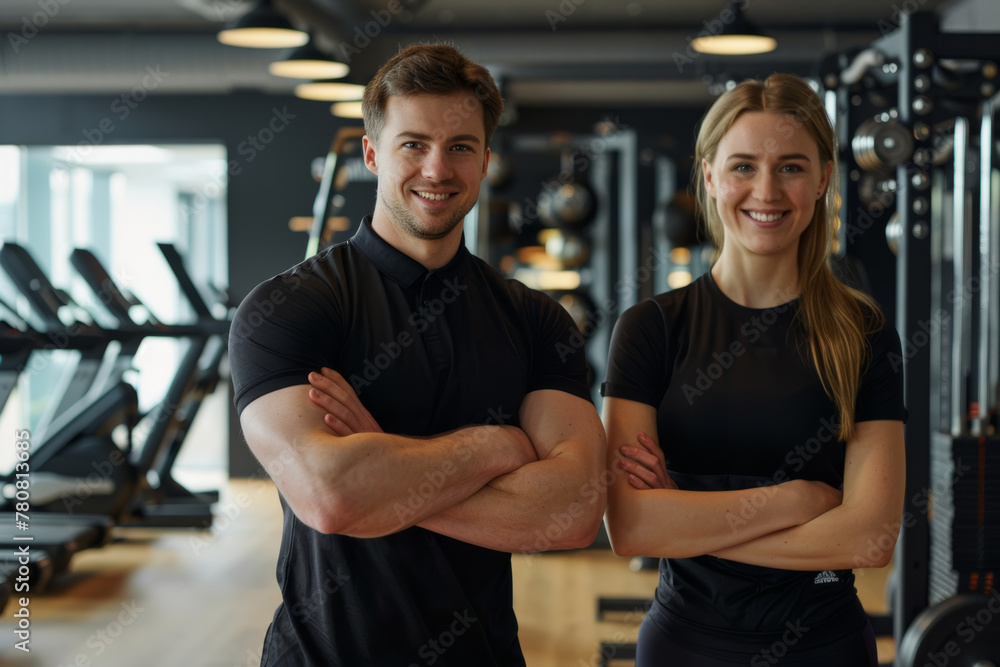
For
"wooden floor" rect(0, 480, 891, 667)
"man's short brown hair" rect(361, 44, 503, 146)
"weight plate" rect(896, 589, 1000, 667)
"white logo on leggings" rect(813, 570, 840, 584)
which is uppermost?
"man's short brown hair" rect(361, 44, 503, 146)

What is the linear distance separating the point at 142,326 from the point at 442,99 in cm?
483

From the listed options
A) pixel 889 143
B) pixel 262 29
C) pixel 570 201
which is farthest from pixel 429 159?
pixel 570 201

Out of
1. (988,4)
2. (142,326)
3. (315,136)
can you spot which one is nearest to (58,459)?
(142,326)

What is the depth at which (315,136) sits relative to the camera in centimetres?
916

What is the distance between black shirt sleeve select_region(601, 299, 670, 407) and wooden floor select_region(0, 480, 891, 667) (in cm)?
242

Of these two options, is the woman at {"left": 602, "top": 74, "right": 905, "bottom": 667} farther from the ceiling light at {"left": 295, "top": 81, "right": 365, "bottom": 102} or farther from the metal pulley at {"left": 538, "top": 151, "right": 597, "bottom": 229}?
the metal pulley at {"left": 538, "top": 151, "right": 597, "bottom": 229}

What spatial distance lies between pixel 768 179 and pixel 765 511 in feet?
1.98

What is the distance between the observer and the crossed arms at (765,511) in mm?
1670

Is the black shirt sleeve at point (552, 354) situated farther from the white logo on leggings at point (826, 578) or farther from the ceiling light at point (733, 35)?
the ceiling light at point (733, 35)

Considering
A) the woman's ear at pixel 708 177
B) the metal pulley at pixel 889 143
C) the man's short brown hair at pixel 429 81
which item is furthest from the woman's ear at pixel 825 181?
the metal pulley at pixel 889 143

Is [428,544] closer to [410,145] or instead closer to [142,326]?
[410,145]

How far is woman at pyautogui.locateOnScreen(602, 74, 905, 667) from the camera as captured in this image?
167cm

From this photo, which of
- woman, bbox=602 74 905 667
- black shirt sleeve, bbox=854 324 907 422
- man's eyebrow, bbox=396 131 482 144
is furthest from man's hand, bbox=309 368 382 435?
black shirt sleeve, bbox=854 324 907 422

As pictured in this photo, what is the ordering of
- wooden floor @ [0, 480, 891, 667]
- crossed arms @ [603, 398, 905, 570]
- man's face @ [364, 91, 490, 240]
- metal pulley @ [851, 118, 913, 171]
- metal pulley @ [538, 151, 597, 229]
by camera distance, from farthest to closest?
metal pulley @ [538, 151, 597, 229]
wooden floor @ [0, 480, 891, 667]
metal pulley @ [851, 118, 913, 171]
crossed arms @ [603, 398, 905, 570]
man's face @ [364, 91, 490, 240]
